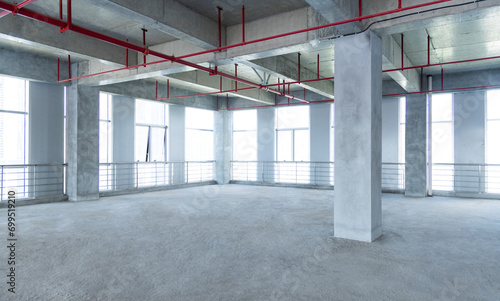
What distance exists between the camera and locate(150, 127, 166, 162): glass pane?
10.6 meters

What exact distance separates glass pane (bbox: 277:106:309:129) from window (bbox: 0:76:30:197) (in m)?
7.86

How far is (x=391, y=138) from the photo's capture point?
32.8 ft

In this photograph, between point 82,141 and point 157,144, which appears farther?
point 157,144

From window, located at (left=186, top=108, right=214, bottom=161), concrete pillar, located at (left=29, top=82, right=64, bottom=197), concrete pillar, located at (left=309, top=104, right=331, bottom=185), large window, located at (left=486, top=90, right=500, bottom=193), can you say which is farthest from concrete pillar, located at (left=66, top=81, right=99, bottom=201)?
large window, located at (left=486, top=90, right=500, bottom=193)

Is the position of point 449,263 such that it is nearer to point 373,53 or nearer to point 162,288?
point 373,53

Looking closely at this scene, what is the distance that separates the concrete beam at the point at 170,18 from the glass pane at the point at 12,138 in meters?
4.91

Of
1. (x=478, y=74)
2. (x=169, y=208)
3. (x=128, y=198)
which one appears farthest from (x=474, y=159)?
(x=128, y=198)

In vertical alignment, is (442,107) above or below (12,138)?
above

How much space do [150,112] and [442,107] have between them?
29.2ft

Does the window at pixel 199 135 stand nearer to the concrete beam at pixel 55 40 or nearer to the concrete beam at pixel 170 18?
the concrete beam at pixel 55 40

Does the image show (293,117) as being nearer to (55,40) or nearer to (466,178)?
(466,178)

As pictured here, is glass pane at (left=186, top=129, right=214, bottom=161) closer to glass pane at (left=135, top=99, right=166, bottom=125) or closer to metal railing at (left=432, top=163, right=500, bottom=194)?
glass pane at (left=135, top=99, right=166, bottom=125)

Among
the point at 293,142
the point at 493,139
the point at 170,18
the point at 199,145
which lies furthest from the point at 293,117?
the point at 170,18

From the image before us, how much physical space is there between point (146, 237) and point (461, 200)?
792 cm
